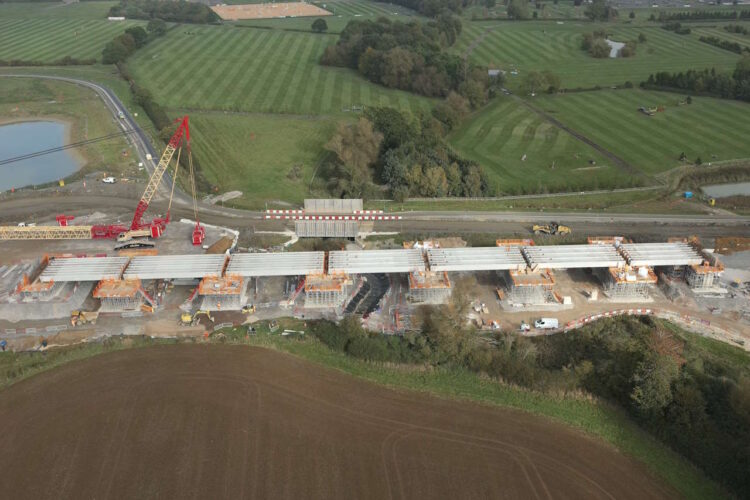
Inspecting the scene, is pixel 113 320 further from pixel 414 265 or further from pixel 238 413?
pixel 414 265

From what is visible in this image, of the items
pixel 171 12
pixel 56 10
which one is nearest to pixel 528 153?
pixel 171 12

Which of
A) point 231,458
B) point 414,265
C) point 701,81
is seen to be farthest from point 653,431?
point 701,81

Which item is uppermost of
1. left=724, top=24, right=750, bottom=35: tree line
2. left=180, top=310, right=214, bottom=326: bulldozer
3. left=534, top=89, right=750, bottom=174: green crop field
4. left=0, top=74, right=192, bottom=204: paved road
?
left=724, top=24, right=750, bottom=35: tree line

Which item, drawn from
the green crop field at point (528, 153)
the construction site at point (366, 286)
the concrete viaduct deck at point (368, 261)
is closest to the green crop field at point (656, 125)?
the green crop field at point (528, 153)

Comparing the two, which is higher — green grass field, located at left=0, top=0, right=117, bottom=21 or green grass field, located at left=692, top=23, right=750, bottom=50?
green grass field, located at left=692, top=23, right=750, bottom=50

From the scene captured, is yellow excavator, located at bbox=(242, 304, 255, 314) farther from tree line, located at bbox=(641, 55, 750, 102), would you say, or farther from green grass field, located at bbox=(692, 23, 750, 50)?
green grass field, located at bbox=(692, 23, 750, 50)

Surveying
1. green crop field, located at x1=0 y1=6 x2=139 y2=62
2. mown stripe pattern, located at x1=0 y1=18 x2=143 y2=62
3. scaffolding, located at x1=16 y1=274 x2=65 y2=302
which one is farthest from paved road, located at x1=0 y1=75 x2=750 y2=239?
green crop field, located at x1=0 y1=6 x2=139 y2=62
